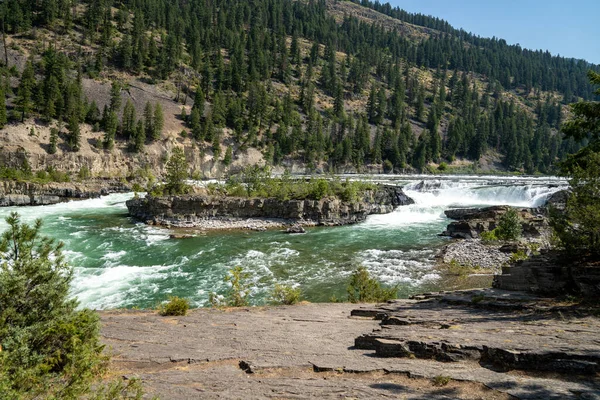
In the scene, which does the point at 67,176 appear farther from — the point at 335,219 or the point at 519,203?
the point at 519,203

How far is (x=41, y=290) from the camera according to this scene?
595 cm

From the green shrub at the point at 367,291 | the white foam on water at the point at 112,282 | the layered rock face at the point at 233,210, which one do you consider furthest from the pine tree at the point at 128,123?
the green shrub at the point at 367,291

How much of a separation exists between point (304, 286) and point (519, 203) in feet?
160

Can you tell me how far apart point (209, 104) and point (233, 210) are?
244 ft

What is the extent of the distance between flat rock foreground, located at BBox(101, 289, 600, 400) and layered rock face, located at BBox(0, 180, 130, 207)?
54826 millimetres

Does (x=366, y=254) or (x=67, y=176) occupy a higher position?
(x=67, y=176)

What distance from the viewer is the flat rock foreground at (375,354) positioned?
17.9 ft

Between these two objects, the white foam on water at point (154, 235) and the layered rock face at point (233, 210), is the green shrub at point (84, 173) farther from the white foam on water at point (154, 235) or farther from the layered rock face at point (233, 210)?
the white foam on water at point (154, 235)

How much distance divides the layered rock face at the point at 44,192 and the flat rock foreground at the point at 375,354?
180ft

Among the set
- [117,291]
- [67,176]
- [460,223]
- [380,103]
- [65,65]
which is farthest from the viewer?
[380,103]

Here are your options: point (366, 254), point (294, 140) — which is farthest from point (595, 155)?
point (294, 140)

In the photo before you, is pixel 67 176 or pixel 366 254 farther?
pixel 67 176

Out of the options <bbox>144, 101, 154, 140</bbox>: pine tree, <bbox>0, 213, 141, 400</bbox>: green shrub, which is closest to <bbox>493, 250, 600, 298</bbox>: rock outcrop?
<bbox>0, 213, 141, 400</bbox>: green shrub

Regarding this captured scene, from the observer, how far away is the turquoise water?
21750 mm
